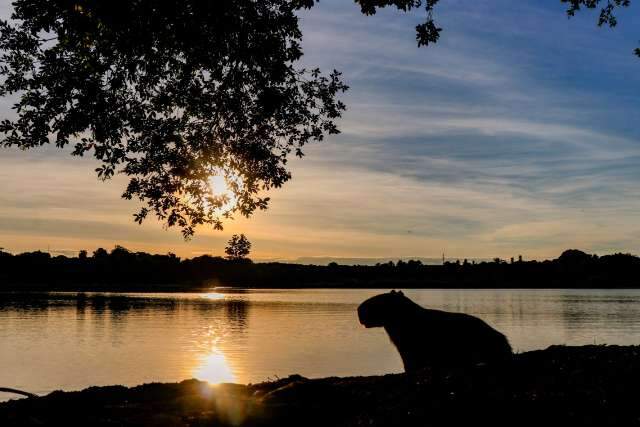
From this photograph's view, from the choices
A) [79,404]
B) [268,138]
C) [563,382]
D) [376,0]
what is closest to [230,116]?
[268,138]

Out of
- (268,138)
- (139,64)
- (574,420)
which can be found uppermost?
(139,64)

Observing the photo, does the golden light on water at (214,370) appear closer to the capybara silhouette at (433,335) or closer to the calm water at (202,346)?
the calm water at (202,346)

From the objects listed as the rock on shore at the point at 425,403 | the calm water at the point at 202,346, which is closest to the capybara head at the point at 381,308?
the rock on shore at the point at 425,403

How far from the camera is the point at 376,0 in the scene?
50.3 ft

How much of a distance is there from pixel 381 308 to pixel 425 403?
854 cm

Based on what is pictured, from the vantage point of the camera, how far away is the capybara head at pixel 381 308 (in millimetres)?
16719

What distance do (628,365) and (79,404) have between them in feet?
27.4

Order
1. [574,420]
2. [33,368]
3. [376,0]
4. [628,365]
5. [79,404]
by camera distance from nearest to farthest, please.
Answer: [574,420]
[628,365]
[79,404]
[376,0]
[33,368]

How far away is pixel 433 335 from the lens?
→ 14961 millimetres

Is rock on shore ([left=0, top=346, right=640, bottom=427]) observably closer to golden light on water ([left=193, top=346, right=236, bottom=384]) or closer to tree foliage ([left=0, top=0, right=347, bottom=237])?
tree foliage ([left=0, top=0, right=347, bottom=237])

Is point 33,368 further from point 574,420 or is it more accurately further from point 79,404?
point 574,420

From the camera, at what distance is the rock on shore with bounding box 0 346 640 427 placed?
778cm

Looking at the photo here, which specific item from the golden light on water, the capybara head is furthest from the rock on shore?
the golden light on water

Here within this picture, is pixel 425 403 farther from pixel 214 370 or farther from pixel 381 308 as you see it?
pixel 214 370
